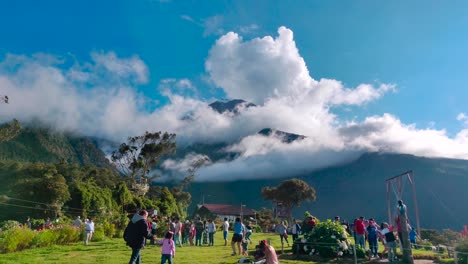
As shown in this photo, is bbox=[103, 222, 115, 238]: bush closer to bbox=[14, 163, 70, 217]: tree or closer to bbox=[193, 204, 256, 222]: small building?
bbox=[14, 163, 70, 217]: tree

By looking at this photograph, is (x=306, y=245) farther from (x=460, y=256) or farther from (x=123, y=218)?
(x=123, y=218)

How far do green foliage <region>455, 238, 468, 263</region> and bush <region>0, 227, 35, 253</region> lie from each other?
63.0 feet

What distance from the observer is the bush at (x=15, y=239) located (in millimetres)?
18688

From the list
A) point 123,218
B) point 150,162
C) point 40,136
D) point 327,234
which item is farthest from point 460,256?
point 40,136

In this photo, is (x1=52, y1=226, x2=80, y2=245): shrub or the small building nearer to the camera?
(x1=52, y1=226, x2=80, y2=245): shrub

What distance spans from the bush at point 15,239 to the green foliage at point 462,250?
63.0 feet

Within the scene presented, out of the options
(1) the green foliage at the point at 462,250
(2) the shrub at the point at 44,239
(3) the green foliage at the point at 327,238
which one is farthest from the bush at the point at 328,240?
(2) the shrub at the point at 44,239

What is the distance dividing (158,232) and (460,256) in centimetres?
2086

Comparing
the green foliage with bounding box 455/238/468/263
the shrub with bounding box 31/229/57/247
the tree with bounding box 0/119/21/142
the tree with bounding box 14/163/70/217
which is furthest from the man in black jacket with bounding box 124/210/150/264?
the tree with bounding box 14/163/70/217

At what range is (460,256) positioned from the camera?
553 inches

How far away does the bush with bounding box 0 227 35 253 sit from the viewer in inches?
736

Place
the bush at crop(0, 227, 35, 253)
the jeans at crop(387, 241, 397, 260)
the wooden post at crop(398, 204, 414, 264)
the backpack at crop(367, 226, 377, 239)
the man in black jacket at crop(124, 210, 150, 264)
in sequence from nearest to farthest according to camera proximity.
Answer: the man in black jacket at crop(124, 210, 150, 264) → the wooden post at crop(398, 204, 414, 264) → the jeans at crop(387, 241, 397, 260) → the backpack at crop(367, 226, 377, 239) → the bush at crop(0, 227, 35, 253)

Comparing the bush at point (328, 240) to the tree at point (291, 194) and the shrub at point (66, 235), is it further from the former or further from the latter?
the tree at point (291, 194)

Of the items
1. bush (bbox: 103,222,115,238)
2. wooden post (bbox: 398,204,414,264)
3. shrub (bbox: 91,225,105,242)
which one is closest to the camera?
wooden post (bbox: 398,204,414,264)
